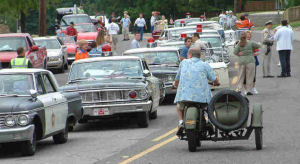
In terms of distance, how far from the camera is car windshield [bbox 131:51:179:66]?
21469 millimetres

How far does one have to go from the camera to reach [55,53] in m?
32.8

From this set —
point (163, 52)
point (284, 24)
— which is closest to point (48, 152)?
point (163, 52)

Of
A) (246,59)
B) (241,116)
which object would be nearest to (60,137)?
(241,116)

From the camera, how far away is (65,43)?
123 feet

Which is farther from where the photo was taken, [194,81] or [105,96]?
[105,96]

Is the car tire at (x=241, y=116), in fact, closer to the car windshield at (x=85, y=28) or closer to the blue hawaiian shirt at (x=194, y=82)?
the blue hawaiian shirt at (x=194, y=82)

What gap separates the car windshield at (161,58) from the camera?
21.5m

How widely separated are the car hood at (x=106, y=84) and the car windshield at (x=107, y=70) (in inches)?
20.3

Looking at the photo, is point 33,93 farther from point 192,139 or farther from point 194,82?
point 192,139

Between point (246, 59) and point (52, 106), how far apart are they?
29.3 feet

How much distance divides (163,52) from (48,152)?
367 inches

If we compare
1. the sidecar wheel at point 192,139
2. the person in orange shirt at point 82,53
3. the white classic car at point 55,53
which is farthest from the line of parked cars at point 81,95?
the white classic car at point 55,53

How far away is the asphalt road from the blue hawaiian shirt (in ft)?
2.70

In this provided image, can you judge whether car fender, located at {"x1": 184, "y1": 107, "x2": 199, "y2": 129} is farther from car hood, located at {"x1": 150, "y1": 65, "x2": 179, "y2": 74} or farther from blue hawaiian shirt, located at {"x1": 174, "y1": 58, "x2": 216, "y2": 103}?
car hood, located at {"x1": 150, "y1": 65, "x2": 179, "y2": 74}
